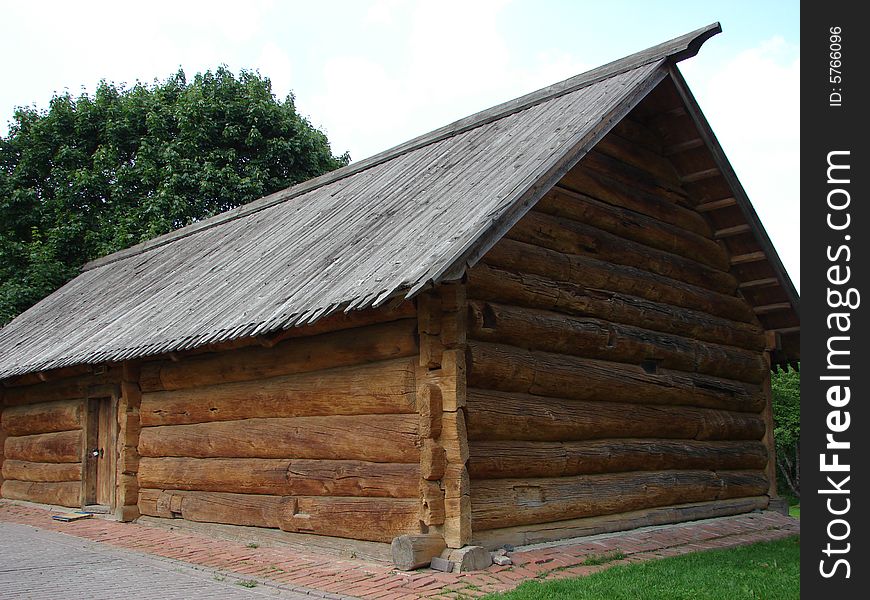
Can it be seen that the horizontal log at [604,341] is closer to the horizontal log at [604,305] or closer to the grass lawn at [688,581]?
the horizontal log at [604,305]

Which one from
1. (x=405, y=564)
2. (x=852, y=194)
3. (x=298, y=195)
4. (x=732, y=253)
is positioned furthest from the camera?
(x=298, y=195)

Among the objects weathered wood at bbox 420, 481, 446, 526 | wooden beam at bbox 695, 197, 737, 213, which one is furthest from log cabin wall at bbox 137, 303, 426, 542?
wooden beam at bbox 695, 197, 737, 213

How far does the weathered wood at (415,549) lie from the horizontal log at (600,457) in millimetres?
751

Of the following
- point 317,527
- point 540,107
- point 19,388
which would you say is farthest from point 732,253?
point 19,388

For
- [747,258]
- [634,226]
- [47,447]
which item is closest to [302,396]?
[634,226]

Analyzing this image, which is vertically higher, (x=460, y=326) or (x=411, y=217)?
(x=411, y=217)

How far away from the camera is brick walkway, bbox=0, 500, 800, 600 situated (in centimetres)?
747

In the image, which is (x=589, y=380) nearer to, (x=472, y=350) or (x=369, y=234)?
(x=472, y=350)

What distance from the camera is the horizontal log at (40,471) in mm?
14008

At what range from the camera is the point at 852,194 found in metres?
6.17

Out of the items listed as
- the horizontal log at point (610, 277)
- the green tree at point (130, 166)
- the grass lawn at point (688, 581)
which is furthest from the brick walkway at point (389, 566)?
the green tree at point (130, 166)

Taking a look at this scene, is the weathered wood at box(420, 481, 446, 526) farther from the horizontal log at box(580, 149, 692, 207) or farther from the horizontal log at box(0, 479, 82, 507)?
the horizontal log at box(0, 479, 82, 507)

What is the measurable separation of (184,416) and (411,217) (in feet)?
13.4

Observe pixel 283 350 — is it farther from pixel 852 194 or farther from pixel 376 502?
pixel 852 194
